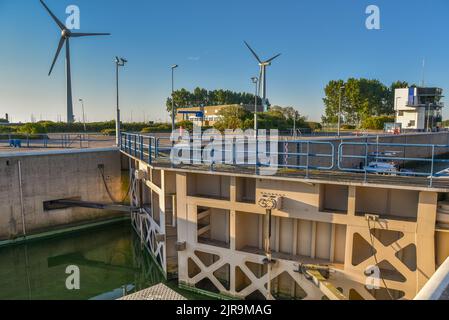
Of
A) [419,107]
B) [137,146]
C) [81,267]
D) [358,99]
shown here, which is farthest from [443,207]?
[358,99]

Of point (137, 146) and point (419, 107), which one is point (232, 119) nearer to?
point (137, 146)

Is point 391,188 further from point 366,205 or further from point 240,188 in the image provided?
point 240,188

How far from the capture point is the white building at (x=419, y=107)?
203 feet

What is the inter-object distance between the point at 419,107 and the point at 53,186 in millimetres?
65378

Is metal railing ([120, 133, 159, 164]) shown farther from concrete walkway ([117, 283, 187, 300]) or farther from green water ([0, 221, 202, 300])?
concrete walkway ([117, 283, 187, 300])

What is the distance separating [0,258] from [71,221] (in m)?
3.93

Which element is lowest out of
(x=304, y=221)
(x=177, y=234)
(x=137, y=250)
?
(x=137, y=250)

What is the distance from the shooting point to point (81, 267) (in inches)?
586

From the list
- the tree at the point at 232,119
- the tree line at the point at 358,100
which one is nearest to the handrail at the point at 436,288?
the tree at the point at 232,119

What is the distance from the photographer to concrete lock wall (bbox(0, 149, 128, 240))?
16.6m

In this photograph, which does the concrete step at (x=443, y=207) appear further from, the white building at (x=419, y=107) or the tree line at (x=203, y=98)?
the tree line at (x=203, y=98)

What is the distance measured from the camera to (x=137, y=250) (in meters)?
16.4
